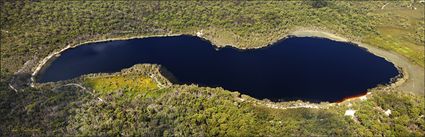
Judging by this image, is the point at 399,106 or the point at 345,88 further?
the point at 345,88

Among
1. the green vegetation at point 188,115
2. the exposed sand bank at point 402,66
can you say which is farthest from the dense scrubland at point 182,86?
the exposed sand bank at point 402,66

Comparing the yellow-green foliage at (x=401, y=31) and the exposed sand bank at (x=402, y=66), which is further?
the yellow-green foliage at (x=401, y=31)

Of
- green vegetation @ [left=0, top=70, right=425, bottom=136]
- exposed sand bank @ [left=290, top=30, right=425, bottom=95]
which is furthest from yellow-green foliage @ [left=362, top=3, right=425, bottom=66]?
green vegetation @ [left=0, top=70, right=425, bottom=136]

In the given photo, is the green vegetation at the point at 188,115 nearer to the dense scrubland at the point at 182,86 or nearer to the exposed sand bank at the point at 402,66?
the dense scrubland at the point at 182,86

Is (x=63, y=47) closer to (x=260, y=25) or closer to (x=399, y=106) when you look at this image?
(x=260, y=25)

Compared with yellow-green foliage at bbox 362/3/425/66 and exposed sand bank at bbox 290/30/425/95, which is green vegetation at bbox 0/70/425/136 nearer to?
exposed sand bank at bbox 290/30/425/95

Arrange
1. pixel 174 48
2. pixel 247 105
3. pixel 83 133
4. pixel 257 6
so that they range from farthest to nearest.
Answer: pixel 257 6 < pixel 174 48 < pixel 247 105 < pixel 83 133

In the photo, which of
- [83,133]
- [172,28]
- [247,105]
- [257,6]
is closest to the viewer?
[83,133]

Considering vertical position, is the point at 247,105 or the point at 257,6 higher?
the point at 257,6

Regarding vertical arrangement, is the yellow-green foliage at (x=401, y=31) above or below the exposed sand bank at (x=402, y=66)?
above

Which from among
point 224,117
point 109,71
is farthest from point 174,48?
point 224,117
